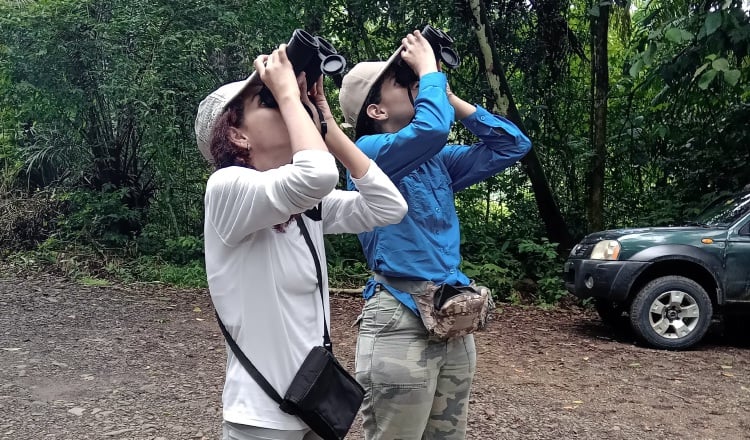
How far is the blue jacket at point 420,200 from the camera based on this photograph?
2.26m

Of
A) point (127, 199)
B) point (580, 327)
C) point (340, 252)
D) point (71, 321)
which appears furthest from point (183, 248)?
point (580, 327)

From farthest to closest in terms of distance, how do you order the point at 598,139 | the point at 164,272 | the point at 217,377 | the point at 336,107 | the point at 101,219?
the point at 598,139 → the point at 101,219 → the point at 164,272 → the point at 336,107 → the point at 217,377

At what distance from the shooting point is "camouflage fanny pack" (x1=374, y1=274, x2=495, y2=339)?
2.25m

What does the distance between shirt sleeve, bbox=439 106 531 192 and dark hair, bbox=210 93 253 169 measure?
1010 mm

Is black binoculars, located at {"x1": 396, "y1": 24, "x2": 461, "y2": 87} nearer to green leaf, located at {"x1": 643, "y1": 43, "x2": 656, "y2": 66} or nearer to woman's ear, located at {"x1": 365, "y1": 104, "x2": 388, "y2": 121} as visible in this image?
woman's ear, located at {"x1": 365, "y1": 104, "x2": 388, "y2": 121}

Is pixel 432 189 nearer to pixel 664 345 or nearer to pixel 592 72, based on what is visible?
pixel 664 345

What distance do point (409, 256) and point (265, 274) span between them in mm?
669

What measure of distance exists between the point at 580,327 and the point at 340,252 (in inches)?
143

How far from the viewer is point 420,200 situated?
2.39 m

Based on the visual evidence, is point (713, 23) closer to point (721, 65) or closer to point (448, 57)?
point (721, 65)

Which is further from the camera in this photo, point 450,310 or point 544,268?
point 544,268

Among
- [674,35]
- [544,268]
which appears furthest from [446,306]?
[544,268]

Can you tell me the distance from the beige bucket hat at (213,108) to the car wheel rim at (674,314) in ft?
18.8

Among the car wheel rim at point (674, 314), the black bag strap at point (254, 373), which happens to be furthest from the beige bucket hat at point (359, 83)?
the car wheel rim at point (674, 314)
